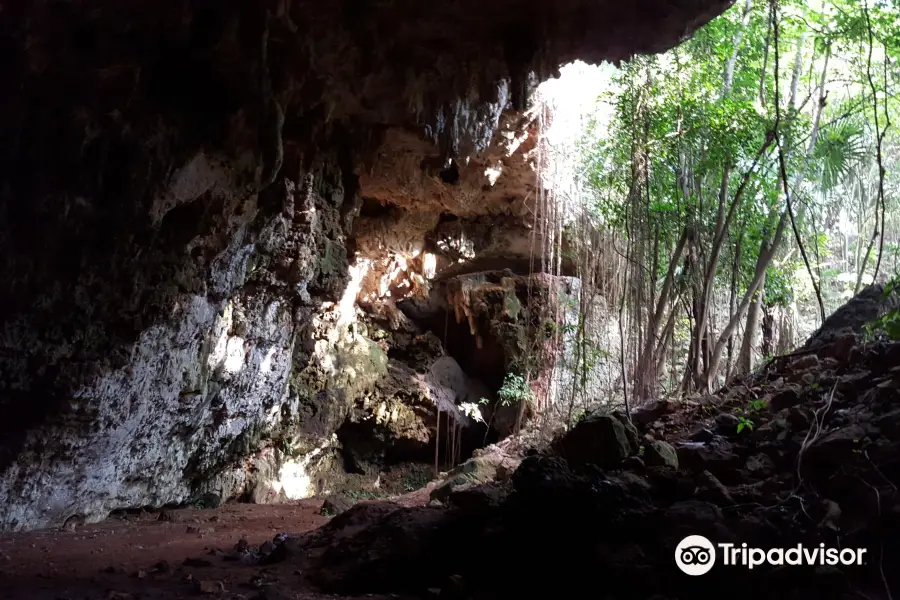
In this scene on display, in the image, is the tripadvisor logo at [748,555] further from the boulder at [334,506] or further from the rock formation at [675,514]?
the boulder at [334,506]

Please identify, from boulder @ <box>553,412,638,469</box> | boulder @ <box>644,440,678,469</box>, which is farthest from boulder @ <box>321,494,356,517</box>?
boulder @ <box>644,440,678,469</box>

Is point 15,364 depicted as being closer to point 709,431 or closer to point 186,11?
point 186,11

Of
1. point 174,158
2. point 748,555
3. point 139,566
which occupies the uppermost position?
point 174,158

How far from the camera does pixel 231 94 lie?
17.6ft

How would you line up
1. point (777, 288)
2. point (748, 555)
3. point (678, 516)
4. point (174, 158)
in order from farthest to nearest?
point (777, 288)
point (174, 158)
point (678, 516)
point (748, 555)

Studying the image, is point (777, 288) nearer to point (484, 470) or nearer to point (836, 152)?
point (836, 152)

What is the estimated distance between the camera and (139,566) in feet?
14.1

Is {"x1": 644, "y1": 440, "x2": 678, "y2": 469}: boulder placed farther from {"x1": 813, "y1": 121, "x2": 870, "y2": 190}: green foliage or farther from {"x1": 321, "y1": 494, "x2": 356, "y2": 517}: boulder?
{"x1": 321, "y1": 494, "x2": 356, "y2": 517}: boulder

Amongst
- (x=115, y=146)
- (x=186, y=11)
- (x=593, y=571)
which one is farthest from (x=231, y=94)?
(x=593, y=571)

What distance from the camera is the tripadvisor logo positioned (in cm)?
301

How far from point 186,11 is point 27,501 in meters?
4.81

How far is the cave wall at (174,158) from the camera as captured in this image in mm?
4879

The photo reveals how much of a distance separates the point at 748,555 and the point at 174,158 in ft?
17.2

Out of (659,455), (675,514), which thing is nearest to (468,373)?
(659,455)
